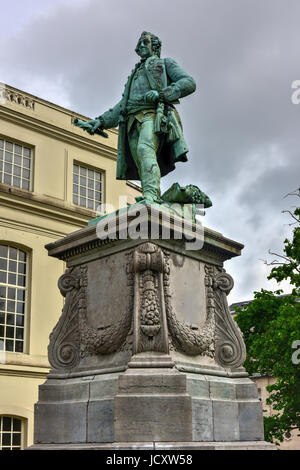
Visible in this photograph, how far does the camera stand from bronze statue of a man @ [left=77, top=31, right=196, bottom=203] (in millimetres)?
7305

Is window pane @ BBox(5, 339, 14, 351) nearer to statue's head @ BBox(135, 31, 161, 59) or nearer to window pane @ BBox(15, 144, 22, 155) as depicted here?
window pane @ BBox(15, 144, 22, 155)

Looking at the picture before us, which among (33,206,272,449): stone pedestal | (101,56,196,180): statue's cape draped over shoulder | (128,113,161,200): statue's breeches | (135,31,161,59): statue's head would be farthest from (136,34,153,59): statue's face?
(33,206,272,449): stone pedestal

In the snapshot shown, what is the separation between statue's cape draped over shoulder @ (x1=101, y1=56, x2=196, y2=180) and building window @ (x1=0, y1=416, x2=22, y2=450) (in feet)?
46.6

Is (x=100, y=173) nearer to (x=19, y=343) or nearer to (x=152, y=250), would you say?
(x=19, y=343)

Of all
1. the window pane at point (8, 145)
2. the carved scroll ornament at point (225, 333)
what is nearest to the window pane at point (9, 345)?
the window pane at point (8, 145)

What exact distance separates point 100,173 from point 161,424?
20.7 m

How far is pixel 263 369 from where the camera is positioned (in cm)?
2105

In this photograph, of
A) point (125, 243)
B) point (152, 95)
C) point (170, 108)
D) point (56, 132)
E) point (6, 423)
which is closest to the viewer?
point (125, 243)

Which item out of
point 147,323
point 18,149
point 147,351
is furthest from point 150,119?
point 18,149

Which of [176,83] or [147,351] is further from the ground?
[176,83]

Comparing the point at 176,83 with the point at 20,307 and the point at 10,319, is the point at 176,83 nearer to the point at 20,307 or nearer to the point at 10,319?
the point at 10,319

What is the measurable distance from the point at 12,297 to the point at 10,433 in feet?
14.4

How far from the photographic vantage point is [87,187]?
2519 cm
